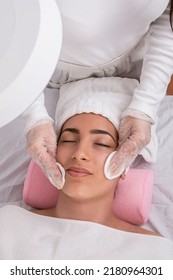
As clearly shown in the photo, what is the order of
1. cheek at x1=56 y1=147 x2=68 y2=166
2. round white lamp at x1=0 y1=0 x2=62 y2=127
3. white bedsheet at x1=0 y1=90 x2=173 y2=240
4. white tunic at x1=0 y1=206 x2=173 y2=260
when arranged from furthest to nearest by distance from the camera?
1. white bedsheet at x1=0 y1=90 x2=173 y2=240
2. cheek at x1=56 y1=147 x2=68 y2=166
3. white tunic at x1=0 y1=206 x2=173 y2=260
4. round white lamp at x1=0 y1=0 x2=62 y2=127

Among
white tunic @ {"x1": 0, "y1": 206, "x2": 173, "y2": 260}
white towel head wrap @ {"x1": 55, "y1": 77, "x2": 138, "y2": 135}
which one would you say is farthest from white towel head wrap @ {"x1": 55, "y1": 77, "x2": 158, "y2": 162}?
white tunic @ {"x1": 0, "y1": 206, "x2": 173, "y2": 260}

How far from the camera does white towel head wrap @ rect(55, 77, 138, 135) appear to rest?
1301mm

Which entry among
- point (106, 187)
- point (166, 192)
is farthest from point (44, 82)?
point (166, 192)

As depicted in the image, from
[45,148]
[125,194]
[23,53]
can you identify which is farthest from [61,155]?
[23,53]

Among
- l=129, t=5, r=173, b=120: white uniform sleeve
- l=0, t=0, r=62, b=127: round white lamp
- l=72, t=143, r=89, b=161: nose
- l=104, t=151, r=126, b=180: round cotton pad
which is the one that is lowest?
l=104, t=151, r=126, b=180: round cotton pad

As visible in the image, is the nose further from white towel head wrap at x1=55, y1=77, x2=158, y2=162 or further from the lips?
white towel head wrap at x1=55, y1=77, x2=158, y2=162

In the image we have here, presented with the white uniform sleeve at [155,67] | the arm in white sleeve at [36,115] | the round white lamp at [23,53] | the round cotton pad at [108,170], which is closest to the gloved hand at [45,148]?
the arm in white sleeve at [36,115]

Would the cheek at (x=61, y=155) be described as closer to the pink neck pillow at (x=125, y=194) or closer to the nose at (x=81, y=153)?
the nose at (x=81, y=153)

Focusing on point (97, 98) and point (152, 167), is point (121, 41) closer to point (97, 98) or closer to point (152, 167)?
point (97, 98)

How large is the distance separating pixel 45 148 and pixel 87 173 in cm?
17

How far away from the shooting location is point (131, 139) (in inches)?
48.2

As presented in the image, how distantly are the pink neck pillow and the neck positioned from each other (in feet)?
0.27

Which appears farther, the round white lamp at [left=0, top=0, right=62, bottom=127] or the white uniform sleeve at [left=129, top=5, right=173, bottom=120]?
the white uniform sleeve at [left=129, top=5, right=173, bottom=120]

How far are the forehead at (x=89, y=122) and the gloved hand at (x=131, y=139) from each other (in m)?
0.04
